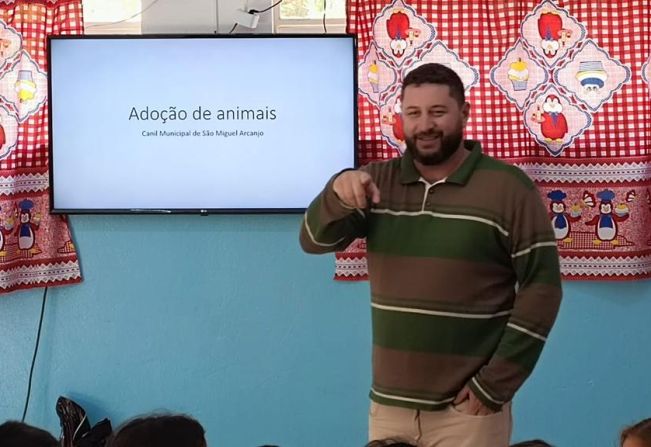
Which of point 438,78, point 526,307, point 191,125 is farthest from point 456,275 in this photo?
point 191,125

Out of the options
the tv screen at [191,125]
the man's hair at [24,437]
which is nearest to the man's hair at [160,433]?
the man's hair at [24,437]

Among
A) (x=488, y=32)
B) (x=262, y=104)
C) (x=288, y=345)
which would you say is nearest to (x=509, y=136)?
(x=488, y=32)

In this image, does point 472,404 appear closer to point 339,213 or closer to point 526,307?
point 526,307

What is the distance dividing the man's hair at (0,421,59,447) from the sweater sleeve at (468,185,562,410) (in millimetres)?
996

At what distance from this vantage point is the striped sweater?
220 cm

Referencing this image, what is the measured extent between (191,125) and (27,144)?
1.91ft

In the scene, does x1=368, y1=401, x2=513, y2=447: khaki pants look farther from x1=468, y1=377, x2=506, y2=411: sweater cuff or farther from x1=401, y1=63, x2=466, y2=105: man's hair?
x1=401, y1=63, x2=466, y2=105: man's hair

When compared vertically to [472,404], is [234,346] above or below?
below

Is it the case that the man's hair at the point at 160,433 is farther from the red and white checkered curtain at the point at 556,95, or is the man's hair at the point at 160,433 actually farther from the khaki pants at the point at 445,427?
the red and white checkered curtain at the point at 556,95

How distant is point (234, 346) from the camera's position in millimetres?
3439

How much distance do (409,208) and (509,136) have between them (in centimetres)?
110

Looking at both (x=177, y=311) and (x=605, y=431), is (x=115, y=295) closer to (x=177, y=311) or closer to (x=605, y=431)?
(x=177, y=311)

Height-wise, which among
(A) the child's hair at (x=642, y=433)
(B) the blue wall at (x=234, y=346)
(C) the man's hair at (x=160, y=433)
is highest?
(C) the man's hair at (x=160, y=433)

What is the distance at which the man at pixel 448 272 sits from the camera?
2.21 m
